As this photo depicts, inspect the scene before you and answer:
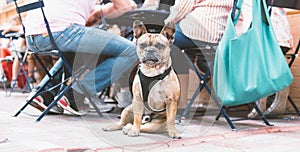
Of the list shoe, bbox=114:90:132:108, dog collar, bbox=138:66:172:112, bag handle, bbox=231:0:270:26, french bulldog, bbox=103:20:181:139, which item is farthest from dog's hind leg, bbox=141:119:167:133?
shoe, bbox=114:90:132:108

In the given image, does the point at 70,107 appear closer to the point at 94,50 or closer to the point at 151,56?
the point at 94,50

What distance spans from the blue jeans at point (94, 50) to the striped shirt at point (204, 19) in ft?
1.01

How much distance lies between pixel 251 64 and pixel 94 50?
2.60ft

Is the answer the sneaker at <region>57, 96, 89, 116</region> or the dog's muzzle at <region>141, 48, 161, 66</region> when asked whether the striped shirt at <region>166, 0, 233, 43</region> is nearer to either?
the dog's muzzle at <region>141, 48, 161, 66</region>

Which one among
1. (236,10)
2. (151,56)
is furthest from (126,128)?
(236,10)

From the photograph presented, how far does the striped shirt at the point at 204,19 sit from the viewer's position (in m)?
1.75

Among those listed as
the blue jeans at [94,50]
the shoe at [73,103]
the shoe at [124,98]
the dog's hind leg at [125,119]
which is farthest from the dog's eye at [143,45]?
the shoe at [124,98]

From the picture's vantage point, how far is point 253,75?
4.98 feet

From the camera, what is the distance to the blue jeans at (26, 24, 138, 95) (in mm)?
1816

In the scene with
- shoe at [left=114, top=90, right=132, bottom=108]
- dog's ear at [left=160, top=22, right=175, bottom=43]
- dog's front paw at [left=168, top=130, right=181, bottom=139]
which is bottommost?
shoe at [left=114, top=90, right=132, bottom=108]

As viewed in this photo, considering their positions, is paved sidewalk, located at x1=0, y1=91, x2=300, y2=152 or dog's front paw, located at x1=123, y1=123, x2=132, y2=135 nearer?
paved sidewalk, located at x1=0, y1=91, x2=300, y2=152

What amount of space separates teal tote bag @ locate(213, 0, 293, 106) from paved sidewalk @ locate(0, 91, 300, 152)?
194 millimetres

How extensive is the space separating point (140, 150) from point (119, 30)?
134cm

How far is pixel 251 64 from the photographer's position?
1526mm
